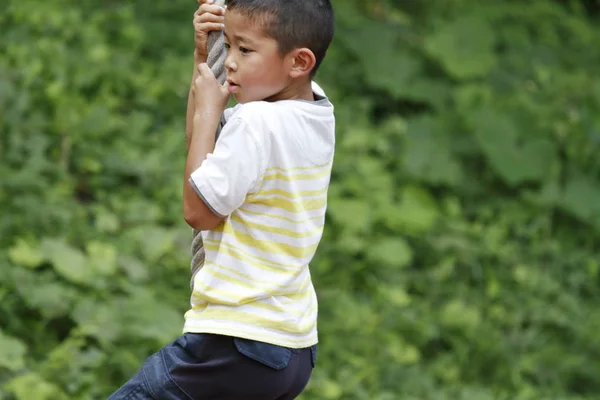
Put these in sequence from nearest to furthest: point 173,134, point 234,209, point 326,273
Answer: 1. point 234,209
2. point 326,273
3. point 173,134

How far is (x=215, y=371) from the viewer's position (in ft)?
7.39

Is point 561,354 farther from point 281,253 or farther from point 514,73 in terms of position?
point 281,253

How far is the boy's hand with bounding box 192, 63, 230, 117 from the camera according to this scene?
2.17 meters

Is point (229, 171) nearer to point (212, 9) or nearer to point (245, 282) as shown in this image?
point (245, 282)

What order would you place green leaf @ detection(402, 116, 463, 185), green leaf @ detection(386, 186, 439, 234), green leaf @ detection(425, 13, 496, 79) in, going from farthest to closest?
green leaf @ detection(425, 13, 496, 79), green leaf @ detection(402, 116, 463, 185), green leaf @ detection(386, 186, 439, 234)

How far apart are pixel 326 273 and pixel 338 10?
2.84 m

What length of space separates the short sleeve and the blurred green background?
5.97 ft

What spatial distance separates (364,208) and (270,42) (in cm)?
327

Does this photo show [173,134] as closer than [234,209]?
No

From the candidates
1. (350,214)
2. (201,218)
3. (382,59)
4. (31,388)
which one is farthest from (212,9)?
(382,59)

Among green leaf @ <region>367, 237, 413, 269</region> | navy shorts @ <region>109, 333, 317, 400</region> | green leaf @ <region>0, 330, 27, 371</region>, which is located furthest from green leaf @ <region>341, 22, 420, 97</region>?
navy shorts @ <region>109, 333, 317, 400</region>

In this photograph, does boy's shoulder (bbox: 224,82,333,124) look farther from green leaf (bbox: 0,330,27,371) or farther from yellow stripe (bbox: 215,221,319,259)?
green leaf (bbox: 0,330,27,371)

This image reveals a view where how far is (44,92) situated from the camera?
5.12 meters

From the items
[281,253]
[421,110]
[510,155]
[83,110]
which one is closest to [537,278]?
[510,155]
